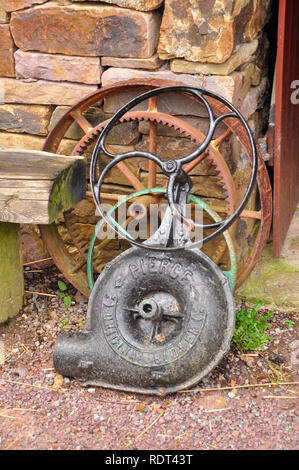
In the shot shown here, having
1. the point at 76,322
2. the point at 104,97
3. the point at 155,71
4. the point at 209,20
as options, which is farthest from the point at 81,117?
the point at 76,322

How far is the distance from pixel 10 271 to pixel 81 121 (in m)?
0.89

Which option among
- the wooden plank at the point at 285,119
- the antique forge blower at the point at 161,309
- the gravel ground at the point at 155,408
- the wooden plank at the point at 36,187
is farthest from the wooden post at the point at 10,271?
the wooden plank at the point at 285,119

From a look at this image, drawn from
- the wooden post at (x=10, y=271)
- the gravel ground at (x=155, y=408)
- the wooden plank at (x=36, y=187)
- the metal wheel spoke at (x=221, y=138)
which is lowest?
the gravel ground at (x=155, y=408)

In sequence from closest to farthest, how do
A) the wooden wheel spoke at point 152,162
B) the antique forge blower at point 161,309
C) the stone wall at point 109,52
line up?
the antique forge blower at point 161,309 → the stone wall at point 109,52 → the wooden wheel spoke at point 152,162

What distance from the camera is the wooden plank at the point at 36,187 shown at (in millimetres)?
2953

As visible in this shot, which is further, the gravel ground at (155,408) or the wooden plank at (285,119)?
the wooden plank at (285,119)

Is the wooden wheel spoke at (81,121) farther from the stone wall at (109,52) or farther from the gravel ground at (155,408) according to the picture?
the gravel ground at (155,408)

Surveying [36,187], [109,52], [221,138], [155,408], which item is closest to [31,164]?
[36,187]

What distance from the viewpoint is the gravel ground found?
8.45 ft

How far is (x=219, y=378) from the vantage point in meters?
2.97

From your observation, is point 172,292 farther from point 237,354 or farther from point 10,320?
point 10,320

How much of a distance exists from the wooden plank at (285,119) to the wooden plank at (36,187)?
120 centimetres

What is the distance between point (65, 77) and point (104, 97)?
258 mm

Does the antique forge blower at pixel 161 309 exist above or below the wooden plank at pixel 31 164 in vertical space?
below
